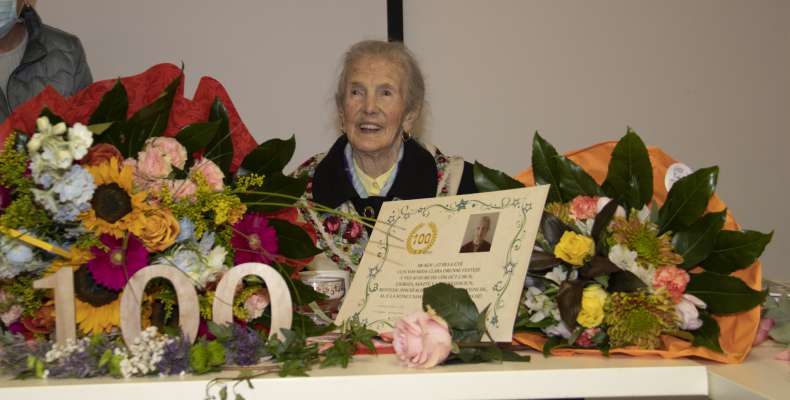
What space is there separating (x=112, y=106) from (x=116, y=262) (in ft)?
0.77

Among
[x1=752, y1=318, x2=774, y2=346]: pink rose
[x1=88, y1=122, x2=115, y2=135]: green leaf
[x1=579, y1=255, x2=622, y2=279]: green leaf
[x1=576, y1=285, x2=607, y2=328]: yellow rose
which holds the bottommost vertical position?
[x1=752, y1=318, x2=774, y2=346]: pink rose

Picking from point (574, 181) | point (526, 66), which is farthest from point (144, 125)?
point (526, 66)

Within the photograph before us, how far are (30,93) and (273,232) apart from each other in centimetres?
101

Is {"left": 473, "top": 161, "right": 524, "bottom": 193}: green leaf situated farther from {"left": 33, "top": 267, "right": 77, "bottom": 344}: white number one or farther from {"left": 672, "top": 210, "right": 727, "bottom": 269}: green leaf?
{"left": 33, "top": 267, "right": 77, "bottom": 344}: white number one

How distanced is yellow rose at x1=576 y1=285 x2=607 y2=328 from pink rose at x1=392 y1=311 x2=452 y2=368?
0.19 metres

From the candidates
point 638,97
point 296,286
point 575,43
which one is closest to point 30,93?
point 296,286

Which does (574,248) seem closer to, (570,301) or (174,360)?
(570,301)

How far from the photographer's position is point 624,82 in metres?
3.07

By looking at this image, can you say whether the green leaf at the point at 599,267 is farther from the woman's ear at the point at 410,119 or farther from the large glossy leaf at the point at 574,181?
the woman's ear at the point at 410,119

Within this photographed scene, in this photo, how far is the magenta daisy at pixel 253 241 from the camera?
47.6 inches

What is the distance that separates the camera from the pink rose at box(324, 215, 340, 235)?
207 cm

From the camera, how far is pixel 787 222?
3.24 m

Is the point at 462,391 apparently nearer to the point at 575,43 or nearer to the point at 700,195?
the point at 700,195

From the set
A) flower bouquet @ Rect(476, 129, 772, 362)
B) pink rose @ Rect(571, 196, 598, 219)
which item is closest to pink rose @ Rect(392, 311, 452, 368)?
flower bouquet @ Rect(476, 129, 772, 362)
